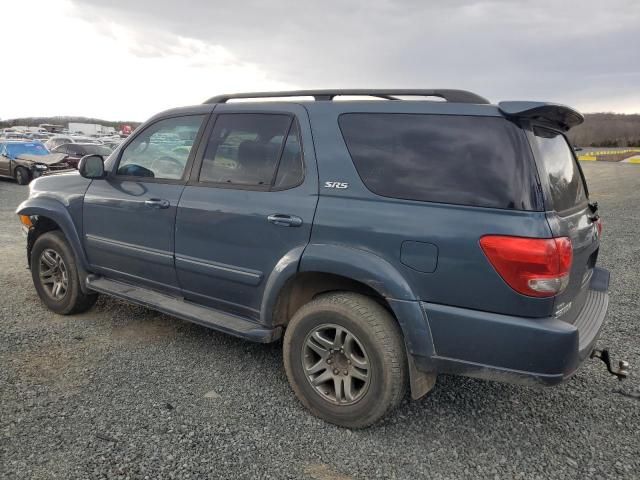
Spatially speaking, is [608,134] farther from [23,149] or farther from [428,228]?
[428,228]

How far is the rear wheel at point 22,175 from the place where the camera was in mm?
15625

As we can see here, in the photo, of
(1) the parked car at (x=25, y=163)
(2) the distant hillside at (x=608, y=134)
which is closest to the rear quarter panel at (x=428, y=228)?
(1) the parked car at (x=25, y=163)

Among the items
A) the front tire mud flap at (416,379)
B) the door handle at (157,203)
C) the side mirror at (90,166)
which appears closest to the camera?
the front tire mud flap at (416,379)

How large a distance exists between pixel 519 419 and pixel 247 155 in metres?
2.42

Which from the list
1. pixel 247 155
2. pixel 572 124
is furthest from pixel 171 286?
pixel 572 124

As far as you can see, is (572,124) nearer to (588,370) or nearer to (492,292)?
(492,292)

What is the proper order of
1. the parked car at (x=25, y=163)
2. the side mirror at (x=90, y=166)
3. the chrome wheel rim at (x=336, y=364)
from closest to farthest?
the chrome wheel rim at (x=336, y=364) < the side mirror at (x=90, y=166) < the parked car at (x=25, y=163)

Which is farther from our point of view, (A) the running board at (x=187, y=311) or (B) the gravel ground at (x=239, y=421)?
(A) the running board at (x=187, y=311)

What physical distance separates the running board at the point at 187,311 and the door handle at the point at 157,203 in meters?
0.70

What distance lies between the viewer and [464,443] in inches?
107

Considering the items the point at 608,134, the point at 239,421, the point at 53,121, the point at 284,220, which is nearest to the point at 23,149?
the point at 284,220

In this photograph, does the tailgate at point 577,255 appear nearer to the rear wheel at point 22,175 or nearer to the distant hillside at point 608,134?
the rear wheel at point 22,175

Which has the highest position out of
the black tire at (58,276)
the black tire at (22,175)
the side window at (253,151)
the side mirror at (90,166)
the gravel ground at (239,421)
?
the side window at (253,151)

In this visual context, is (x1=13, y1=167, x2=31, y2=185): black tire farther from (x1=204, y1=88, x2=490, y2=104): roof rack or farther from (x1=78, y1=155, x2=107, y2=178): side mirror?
(x1=204, y1=88, x2=490, y2=104): roof rack
